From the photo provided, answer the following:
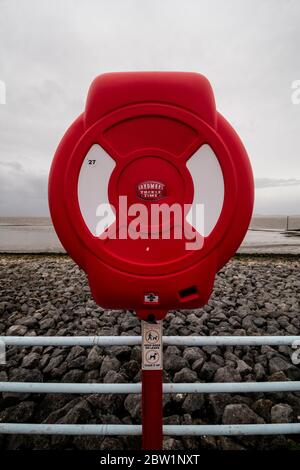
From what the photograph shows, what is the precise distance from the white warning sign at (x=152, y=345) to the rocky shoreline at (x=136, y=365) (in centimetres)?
86

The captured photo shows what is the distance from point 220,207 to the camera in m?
0.93

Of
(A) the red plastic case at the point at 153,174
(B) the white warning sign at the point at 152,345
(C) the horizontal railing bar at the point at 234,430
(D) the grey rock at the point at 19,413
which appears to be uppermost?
(A) the red plastic case at the point at 153,174

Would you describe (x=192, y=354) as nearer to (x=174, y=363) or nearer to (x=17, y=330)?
(x=174, y=363)

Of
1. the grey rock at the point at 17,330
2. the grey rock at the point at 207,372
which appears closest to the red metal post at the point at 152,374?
the grey rock at the point at 207,372

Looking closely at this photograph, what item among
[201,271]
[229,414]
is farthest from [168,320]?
[201,271]

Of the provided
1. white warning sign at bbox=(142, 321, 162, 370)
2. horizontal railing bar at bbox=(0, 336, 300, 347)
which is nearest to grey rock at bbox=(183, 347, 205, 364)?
horizontal railing bar at bbox=(0, 336, 300, 347)

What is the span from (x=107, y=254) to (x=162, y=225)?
7.2 inches

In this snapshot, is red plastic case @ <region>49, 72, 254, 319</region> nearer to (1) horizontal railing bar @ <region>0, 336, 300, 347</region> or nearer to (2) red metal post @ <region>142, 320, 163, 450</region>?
(2) red metal post @ <region>142, 320, 163, 450</region>

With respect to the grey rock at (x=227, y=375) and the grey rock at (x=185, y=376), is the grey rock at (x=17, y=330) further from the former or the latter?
the grey rock at (x=227, y=375)

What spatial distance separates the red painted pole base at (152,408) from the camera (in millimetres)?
1083

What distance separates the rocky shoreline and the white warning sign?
0.86 m

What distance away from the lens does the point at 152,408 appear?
1092mm

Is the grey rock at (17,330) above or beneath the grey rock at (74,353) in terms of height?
beneath

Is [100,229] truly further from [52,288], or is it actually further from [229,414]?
[52,288]
